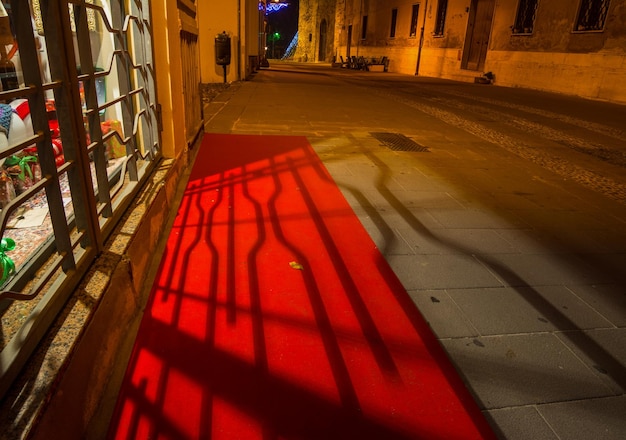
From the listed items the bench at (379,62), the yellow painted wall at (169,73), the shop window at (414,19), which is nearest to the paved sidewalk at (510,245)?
the yellow painted wall at (169,73)

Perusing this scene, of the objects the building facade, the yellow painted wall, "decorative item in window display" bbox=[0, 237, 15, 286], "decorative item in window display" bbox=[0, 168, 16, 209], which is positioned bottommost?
"decorative item in window display" bbox=[0, 237, 15, 286]

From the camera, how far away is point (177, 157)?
151 inches

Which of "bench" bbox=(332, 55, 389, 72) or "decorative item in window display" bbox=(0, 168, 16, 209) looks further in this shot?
"bench" bbox=(332, 55, 389, 72)

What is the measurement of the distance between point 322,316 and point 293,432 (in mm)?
677

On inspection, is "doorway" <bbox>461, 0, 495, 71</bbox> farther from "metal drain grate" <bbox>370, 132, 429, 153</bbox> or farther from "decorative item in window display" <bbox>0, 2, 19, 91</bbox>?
"decorative item in window display" <bbox>0, 2, 19, 91</bbox>

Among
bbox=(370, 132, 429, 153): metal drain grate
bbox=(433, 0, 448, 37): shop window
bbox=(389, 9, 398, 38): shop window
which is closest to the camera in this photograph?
bbox=(370, 132, 429, 153): metal drain grate

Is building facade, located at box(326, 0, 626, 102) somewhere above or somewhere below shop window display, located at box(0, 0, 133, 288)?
above

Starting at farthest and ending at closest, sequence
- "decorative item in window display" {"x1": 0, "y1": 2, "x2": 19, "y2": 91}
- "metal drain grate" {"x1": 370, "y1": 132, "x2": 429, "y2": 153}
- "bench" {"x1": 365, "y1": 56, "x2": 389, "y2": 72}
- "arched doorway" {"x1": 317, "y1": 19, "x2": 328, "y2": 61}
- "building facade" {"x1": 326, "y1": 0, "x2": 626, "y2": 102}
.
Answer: "arched doorway" {"x1": 317, "y1": 19, "x2": 328, "y2": 61}
"bench" {"x1": 365, "y1": 56, "x2": 389, "y2": 72}
"building facade" {"x1": 326, "y1": 0, "x2": 626, "y2": 102}
"metal drain grate" {"x1": 370, "y1": 132, "x2": 429, "y2": 153}
"decorative item in window display" {"x1": 0, "y1": 2, "x2": 19, "y2": 91}

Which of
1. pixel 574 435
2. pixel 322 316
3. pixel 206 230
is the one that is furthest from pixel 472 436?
pixel 206 230

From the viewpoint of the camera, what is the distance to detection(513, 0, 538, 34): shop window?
1390cm

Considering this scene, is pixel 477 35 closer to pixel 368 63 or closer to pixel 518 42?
pixel 518 42

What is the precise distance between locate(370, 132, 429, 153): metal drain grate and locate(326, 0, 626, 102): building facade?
8684 mm

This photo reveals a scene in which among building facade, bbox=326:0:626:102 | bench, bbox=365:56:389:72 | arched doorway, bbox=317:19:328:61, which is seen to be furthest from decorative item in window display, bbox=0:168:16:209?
arched doorway, bbox=317:19:328:61

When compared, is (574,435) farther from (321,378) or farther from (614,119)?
(614,119)
